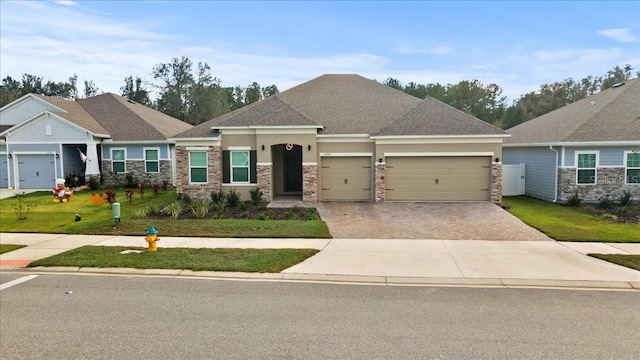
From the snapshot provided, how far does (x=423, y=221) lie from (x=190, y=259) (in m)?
8.63

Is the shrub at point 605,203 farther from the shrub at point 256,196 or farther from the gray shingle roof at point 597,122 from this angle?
the shrub at point 256,196

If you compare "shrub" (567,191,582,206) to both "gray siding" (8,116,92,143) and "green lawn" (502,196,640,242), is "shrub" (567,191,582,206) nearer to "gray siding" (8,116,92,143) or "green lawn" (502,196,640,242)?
"green lawn" (502,196,640,242)

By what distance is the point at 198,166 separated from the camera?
20328 millimetres

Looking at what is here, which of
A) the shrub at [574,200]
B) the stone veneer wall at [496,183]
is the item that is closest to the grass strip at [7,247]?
the stone veneer wall at [496,183]

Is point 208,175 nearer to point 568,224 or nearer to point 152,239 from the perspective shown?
point 152,239

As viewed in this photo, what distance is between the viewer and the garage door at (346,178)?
20.0m

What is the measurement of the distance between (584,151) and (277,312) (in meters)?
18.5

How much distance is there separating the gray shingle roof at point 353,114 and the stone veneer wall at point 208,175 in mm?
997

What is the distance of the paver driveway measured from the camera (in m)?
13.0

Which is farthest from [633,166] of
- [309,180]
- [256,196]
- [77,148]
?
[77,148]

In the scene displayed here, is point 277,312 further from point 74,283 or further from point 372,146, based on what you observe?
point 372,146

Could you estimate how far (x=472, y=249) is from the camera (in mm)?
11125

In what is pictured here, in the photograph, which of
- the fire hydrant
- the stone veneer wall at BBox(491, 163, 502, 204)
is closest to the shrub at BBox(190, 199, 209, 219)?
the fire hydrant

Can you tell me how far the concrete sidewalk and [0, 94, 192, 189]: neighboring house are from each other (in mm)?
14065
